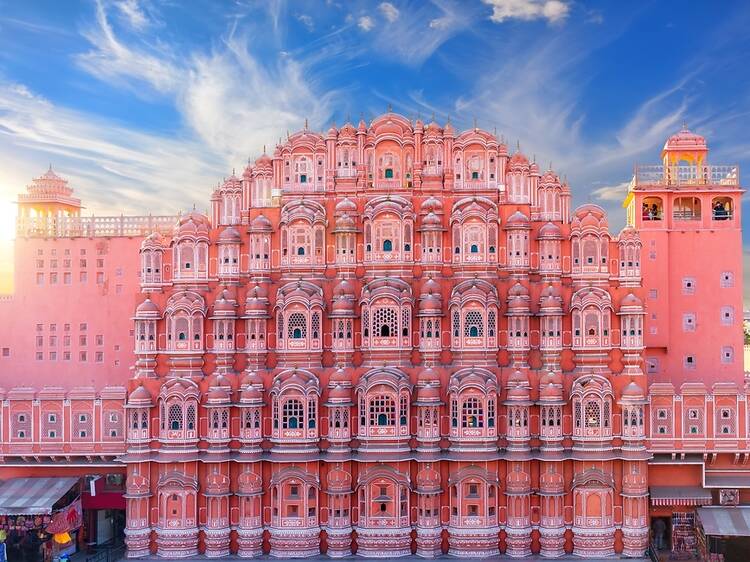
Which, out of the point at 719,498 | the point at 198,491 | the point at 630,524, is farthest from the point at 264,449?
the point at 719,498

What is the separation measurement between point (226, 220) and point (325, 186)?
5221 millimetres

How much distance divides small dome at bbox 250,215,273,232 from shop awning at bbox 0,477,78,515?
1565cm

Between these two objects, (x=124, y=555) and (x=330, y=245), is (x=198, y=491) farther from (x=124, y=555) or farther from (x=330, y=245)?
(x=330, y=245)

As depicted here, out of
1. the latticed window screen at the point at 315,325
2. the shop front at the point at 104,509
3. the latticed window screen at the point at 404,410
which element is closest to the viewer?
the latticed window screen at the point at 404,410

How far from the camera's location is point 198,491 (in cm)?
3062

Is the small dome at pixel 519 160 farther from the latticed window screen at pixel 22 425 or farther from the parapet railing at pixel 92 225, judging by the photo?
the latticed window screen at pixel 22 425

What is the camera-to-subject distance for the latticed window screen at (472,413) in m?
30.3

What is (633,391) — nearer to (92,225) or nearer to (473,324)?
(473,324)

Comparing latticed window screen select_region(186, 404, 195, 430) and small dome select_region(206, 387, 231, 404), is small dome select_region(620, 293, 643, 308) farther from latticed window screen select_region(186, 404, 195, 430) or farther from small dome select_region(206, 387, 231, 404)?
latticed window screen select_region(186, 404, 195, 430)

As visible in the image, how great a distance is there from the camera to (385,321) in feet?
102

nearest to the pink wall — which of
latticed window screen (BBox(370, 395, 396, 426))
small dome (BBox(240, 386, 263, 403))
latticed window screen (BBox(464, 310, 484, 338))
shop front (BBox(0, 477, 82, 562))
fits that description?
shop front (BBox(0, 477, 82, 562))

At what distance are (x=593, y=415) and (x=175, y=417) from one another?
762 inches

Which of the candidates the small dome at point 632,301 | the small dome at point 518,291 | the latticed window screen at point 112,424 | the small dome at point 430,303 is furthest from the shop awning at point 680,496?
the latticed window screen at point 112,424

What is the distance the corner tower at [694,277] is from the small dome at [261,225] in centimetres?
1990
